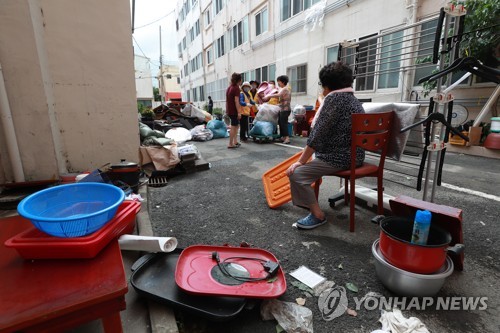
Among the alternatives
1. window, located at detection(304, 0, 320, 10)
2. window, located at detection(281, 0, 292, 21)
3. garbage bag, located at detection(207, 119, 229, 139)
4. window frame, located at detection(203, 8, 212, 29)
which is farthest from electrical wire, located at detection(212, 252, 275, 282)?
window frame, located at detection(203, 8, 212, 29)

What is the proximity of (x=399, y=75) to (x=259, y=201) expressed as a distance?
6.14 meters

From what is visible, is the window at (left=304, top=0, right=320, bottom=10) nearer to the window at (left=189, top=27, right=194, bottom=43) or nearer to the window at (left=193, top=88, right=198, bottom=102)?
the window at (left=189, top=27, right=194, bottom=43)

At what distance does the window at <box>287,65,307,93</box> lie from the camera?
10775mm

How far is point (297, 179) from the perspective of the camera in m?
2.51

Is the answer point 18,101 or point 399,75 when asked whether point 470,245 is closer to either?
point 18,101

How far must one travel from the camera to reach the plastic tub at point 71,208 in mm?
1229

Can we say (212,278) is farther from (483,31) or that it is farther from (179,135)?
(483,31)

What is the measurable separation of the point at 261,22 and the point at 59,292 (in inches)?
582

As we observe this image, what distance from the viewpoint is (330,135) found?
2424mm

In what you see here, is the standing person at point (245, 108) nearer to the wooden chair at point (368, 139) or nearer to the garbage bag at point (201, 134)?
the garbage bag at point (201, 134)

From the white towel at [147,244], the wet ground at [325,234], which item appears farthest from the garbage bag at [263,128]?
the white towel at [147,244]

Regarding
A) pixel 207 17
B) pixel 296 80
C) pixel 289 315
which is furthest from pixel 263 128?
pixel 207 17

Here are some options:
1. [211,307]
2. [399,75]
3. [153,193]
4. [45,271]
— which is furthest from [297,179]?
[399,75]

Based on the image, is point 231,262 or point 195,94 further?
point 195,94
